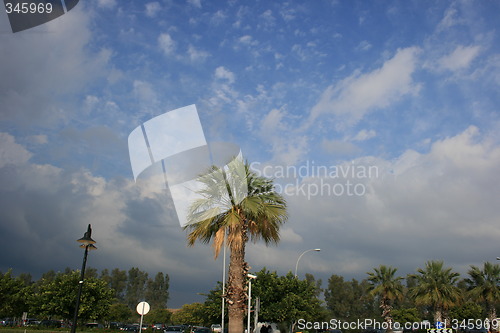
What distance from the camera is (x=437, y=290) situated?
41562mm

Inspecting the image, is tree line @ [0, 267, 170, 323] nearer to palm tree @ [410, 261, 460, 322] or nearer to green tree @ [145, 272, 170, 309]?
palm tree @ [410, 261, 460, 322]

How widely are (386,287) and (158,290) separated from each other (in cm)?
10224

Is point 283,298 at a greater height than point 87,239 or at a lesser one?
lesser

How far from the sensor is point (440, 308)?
4216cm

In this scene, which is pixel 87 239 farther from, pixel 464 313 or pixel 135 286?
pixel 135 286

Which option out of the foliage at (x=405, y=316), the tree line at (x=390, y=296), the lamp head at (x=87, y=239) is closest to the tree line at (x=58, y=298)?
the tree line at (x=390, y=296)

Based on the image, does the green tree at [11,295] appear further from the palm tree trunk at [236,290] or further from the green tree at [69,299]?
the palm tree trunk at [236,290]

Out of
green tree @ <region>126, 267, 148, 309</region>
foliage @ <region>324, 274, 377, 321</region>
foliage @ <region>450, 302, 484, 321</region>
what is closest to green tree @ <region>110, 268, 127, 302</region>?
green tree @ <region>126, 267, 148, 309</region>

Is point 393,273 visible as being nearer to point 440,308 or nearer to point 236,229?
point 440,308

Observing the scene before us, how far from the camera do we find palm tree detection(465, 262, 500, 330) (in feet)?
139

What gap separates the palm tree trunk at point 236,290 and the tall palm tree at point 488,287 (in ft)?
122

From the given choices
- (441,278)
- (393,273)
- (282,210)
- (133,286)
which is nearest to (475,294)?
(441,278)

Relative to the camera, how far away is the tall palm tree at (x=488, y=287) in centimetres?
4225

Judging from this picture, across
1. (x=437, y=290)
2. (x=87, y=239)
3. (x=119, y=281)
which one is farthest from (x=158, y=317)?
(x=87, y=239)
